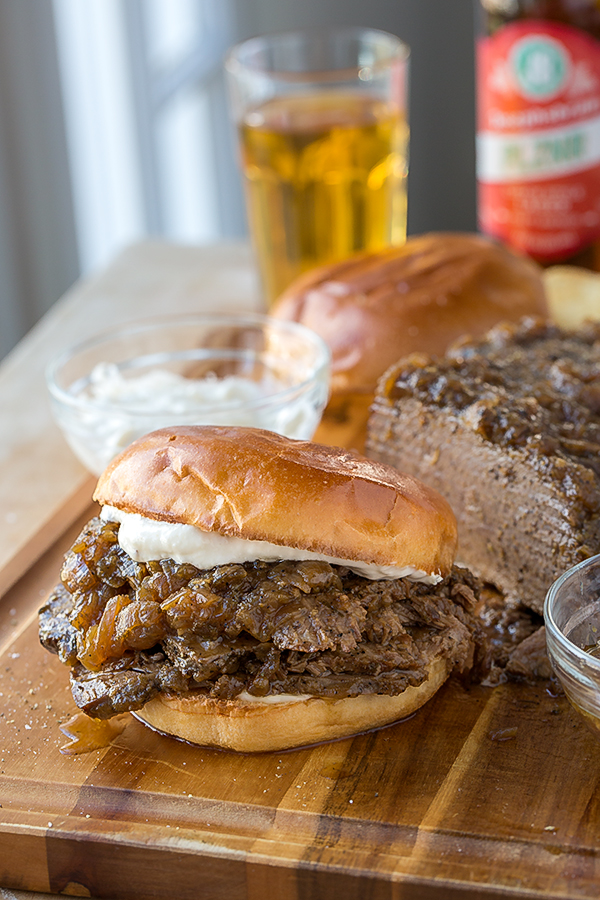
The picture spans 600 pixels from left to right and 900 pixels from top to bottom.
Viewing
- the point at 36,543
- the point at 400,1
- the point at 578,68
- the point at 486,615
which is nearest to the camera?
the point at 486,615

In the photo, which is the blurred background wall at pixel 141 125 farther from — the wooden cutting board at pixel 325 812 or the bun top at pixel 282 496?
the wooden cutting board at pixel 325 812

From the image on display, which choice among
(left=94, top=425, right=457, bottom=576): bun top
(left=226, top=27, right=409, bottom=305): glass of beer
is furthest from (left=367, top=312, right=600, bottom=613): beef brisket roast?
(left=226, top=27, right=409, bottom=305): glass of beer

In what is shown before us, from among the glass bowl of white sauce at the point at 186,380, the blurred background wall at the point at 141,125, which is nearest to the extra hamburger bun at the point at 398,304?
the glass bowl of white sauce at the point at 186,380

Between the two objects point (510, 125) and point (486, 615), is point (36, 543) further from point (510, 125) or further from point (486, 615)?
point (510, 125)

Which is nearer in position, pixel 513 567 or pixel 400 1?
pixel 513 567

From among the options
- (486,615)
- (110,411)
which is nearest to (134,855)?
(486,615)

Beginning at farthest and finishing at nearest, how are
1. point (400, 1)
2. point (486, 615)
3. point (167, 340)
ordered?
point (400, 1) → point (167, 340) → point (486, 615)

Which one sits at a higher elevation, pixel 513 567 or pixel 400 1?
pixel 400 1

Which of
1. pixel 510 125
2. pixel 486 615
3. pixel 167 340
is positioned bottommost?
pixel 486 615
